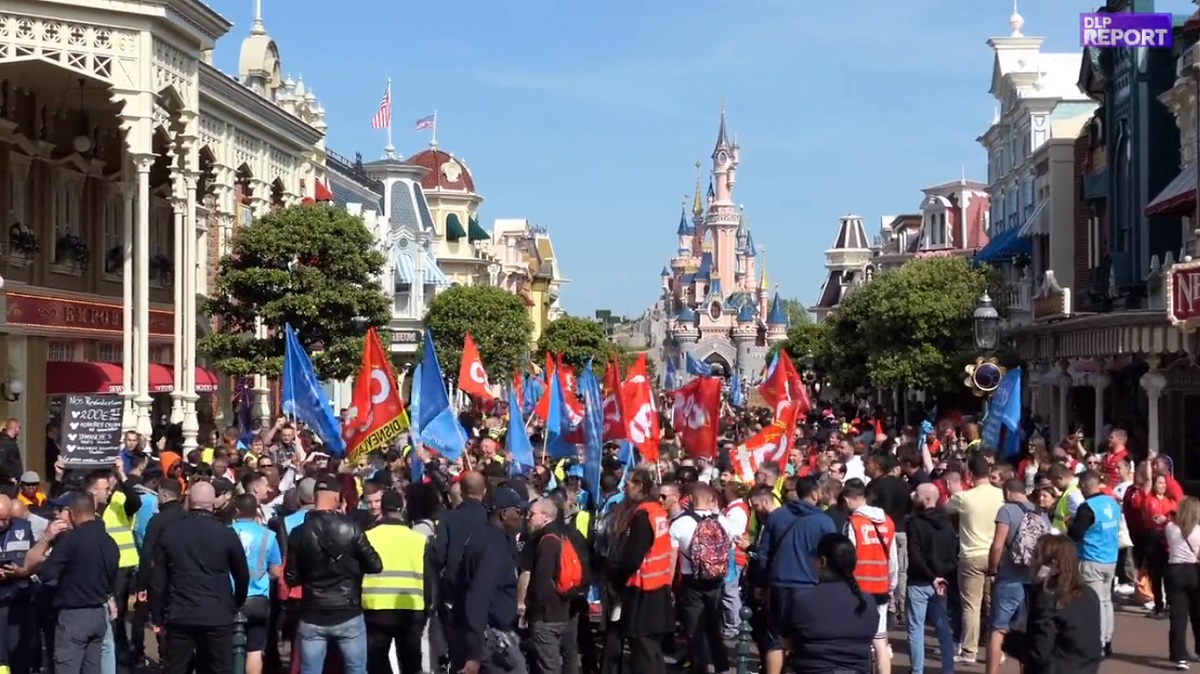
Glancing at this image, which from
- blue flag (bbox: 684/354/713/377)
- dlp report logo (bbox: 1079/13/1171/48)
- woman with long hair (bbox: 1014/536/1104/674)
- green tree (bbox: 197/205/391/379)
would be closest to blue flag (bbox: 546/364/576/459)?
blue flag (bbox: 684/354/713/377)

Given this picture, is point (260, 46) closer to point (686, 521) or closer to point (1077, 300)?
point (1077, 300)

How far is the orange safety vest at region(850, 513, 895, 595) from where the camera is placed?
12.4 metres

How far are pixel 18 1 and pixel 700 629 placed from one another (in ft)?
50.2

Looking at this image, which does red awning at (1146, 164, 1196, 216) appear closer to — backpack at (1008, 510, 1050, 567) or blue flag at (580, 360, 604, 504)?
blue flag at (580, 360, 604, 504)

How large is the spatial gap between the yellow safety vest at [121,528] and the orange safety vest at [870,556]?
5248 millimetres

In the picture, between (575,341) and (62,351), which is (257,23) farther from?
(575,341)

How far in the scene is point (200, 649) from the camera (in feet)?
39.0

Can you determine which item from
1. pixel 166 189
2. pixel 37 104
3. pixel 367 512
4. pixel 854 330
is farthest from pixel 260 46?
pixel 367 512

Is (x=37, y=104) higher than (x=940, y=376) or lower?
higher

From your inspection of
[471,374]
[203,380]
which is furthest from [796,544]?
[203,380]

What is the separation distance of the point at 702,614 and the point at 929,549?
1.77m

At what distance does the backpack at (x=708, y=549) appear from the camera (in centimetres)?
1347

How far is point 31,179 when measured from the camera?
101 ft

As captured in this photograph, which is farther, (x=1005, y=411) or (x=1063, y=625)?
(x=1005, y=411)
